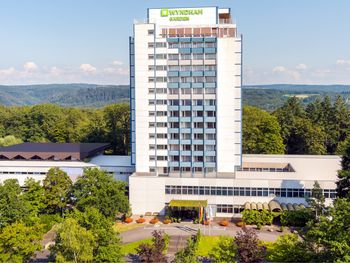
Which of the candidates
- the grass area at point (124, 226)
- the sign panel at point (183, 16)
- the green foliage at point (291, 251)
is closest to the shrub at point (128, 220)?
the grass area at point (124, 226)

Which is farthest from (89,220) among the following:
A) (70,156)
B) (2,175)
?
(2,175)

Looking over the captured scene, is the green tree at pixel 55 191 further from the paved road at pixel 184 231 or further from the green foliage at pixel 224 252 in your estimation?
the green foliage at pixel 224 252

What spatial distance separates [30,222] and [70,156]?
74.5 feet

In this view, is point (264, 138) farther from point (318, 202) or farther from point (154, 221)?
point (318, 202)

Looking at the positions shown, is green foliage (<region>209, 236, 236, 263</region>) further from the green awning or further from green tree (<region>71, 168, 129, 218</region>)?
green tree (<region>71, 168, 129, 218</region>)

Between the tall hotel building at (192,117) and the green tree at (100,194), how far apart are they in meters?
5.11

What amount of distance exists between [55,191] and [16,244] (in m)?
17.7

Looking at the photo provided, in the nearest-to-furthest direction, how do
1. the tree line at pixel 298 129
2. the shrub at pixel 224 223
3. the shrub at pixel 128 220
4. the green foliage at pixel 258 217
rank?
the green foliage at pixel 258 217
the shrub at pixel 224 223
the shrub at pixel 128 220
the tree line at pixel 298 129

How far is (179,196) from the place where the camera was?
52781mm

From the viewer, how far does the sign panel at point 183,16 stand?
52.1 metres

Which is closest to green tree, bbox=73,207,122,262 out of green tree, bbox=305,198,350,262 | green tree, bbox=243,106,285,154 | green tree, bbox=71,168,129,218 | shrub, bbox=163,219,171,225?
green tree, bbox=71,168,129,218

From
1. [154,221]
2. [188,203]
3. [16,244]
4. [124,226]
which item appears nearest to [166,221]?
[154,221]

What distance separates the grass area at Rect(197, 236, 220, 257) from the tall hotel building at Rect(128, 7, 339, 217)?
7224 millimetres

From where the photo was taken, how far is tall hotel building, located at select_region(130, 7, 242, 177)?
5231 centimetres
